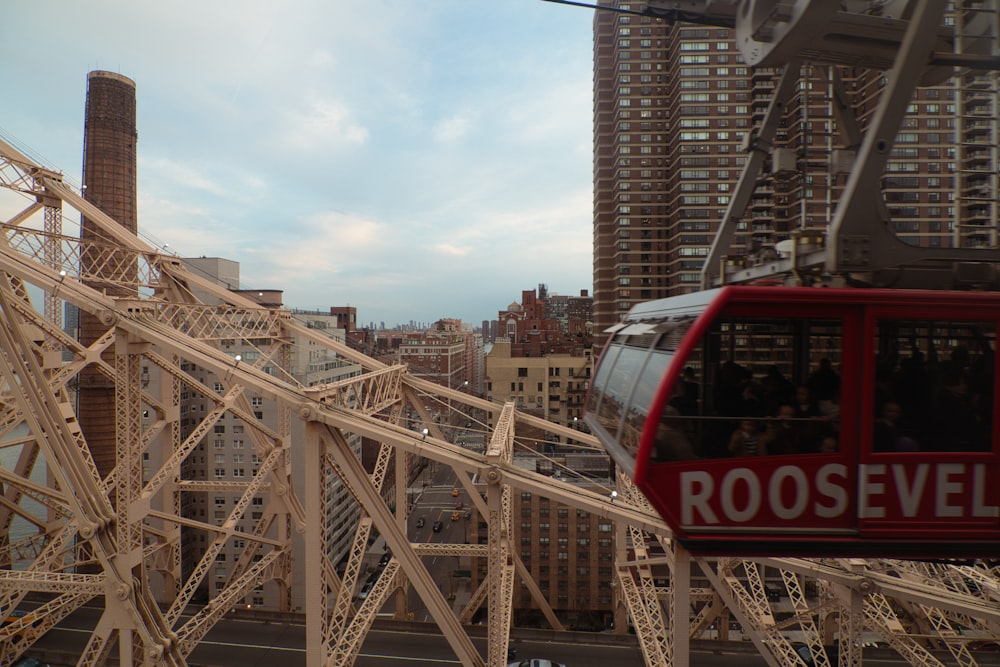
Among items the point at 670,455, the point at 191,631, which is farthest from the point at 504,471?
the point at 191,631

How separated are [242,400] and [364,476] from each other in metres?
9.91

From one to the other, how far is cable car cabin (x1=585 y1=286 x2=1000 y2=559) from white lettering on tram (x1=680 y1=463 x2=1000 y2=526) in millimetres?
11

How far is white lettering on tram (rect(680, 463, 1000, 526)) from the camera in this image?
13.7 feet

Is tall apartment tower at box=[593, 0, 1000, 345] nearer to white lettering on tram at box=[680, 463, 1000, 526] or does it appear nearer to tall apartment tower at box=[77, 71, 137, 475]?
white lettering on tram at box=[680, 463, 1000, 526]

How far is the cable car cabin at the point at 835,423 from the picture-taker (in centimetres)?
417

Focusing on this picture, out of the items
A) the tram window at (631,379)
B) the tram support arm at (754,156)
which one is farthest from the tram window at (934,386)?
the tram support arm at (754,156)

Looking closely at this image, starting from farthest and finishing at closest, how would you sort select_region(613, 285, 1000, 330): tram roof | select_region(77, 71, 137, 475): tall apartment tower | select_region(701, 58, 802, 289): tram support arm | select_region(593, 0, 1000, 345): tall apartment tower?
1. select_region(77, 71, 137, 475): tall apartment tower
2. select_region(593, 0, 1000, 345): tall apartment tower
3. select_region(701, 58, 802, 289): tram support arm
4. select_region(613, 285, 1000, 330): tram roof

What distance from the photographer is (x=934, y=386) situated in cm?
423

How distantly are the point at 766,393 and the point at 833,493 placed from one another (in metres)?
1.04

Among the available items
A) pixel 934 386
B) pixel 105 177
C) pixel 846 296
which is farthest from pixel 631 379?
pixel 105 177

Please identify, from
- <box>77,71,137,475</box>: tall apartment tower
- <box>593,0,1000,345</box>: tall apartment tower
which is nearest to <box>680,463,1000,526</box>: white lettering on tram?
<box>593,0,1000,345</box>: tall apartment tower

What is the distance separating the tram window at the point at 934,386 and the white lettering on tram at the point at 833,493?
0.22m

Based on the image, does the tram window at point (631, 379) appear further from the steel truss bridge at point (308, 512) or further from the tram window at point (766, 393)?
the steel truss bridge at point (308, 512)

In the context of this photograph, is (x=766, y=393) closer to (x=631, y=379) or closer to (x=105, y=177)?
(x=631, y=379)
